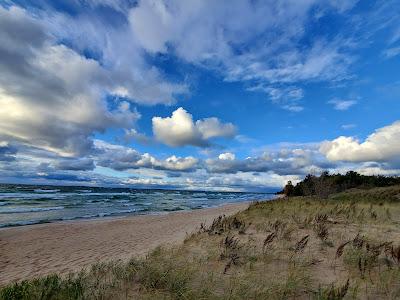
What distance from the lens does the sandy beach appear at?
33.9 feet

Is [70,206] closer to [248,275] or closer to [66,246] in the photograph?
[66,246]

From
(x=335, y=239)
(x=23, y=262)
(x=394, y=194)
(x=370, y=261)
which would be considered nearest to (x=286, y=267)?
(x=370, y=261)

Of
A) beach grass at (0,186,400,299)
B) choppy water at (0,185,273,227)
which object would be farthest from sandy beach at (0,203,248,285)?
choppy water at (0,185,273,227)

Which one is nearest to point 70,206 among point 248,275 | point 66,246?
point 66,246

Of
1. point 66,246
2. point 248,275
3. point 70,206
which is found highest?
point 70,206

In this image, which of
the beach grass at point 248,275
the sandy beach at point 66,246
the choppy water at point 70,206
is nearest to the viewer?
the beach grass at point 248,275

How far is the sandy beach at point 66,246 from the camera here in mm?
10344

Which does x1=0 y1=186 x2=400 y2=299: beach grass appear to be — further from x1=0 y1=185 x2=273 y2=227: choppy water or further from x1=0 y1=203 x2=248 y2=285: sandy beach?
x1=0 y1=185 x2=273 y2=227: choppy water

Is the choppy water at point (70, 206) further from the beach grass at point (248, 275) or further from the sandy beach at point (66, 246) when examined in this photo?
the beach grass at point (248, 275)

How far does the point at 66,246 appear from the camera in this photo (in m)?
14.0

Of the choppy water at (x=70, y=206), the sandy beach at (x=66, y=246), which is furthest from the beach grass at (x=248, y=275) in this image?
the choppy water at (x=70, y=206)

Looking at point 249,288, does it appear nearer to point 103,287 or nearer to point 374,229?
point 103,287

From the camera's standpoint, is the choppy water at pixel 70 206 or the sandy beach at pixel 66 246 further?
the choppy water at pixel 70 206

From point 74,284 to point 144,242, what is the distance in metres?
9.65
